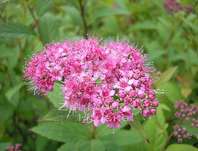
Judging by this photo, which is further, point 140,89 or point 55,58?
point 55,58

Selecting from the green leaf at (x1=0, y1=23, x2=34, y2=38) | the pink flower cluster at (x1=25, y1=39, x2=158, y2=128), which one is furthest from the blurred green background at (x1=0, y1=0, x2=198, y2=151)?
the pink flower cluster at (x1=25, y1=39, x2=158, y2=128)


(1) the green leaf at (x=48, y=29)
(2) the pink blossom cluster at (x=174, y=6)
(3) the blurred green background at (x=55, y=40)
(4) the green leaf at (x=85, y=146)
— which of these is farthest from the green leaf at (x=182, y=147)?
(2) the pink blossom cluster at (x=174, y=6)

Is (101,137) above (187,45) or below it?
below

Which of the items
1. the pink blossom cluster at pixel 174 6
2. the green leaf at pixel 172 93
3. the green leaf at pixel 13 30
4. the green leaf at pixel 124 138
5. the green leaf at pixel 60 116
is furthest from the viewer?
the pink blossom cluster at pixel 174 6

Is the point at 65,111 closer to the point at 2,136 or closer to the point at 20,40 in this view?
the point at 2,136

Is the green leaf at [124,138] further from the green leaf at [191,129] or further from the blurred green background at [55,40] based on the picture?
the green leaf at [191,129]

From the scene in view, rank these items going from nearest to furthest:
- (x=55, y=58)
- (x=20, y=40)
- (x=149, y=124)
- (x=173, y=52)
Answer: (x=55, y=58) → (x=149, y=124) → (x=20, y=40) → (x=173, y=52)

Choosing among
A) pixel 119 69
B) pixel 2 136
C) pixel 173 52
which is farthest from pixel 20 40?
pixel 119 69
